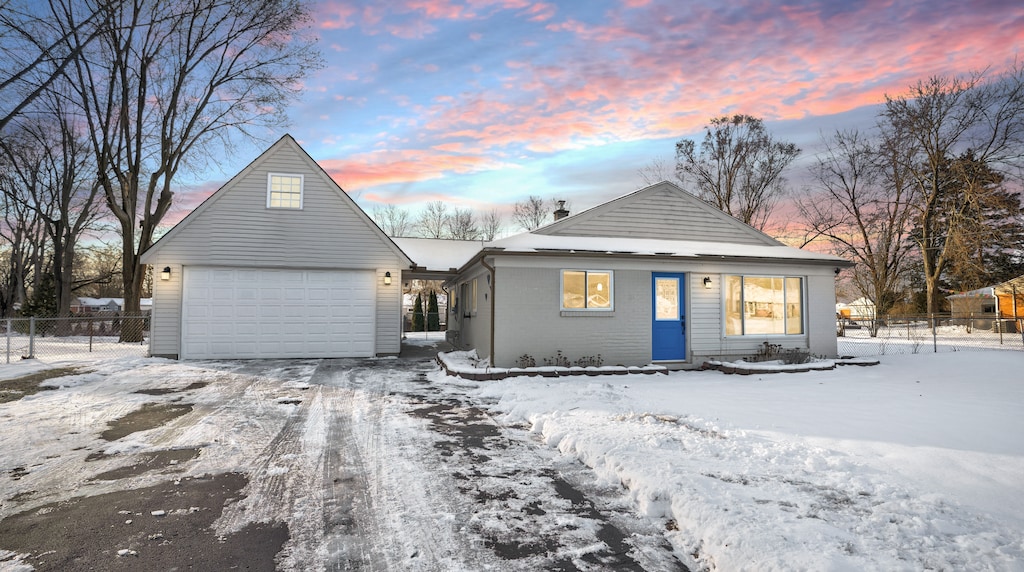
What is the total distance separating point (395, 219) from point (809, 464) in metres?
43.1

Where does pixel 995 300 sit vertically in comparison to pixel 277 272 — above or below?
below

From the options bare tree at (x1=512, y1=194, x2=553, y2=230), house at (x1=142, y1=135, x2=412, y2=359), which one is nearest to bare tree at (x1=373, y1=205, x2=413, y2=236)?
bare tree at (x1=512, y1=194, x2=553, y2=230)

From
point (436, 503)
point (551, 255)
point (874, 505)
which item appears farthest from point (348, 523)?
point (551, 255)

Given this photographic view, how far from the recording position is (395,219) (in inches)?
1750

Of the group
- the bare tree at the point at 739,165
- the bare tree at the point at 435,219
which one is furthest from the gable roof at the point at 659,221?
the bare tree at the point at 435,219

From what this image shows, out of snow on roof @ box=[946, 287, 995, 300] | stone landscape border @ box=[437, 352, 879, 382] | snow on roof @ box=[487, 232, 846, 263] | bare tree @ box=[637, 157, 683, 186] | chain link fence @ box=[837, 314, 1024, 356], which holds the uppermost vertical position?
bare tree @ box=[637, 157, 683, 186]

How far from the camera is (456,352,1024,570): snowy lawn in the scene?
2.74 metres

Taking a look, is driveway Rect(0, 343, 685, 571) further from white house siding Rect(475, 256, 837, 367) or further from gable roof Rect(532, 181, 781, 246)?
gable roof Rect(532, 181, 781, 246)

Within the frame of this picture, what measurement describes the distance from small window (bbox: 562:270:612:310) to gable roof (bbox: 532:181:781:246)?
1.32m

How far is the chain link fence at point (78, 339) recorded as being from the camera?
12.7 metres

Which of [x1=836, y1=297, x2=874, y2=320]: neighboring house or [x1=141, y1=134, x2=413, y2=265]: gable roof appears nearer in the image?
[x1=141, y1=134, x2=413, y2=265]: gable roof

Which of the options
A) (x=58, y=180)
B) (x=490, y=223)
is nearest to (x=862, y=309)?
(x=490, y=223)

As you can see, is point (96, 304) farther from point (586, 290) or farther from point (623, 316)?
point (623, 316)

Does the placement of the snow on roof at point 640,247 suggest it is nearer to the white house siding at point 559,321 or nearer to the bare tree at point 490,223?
the white house siding at point 559,321
